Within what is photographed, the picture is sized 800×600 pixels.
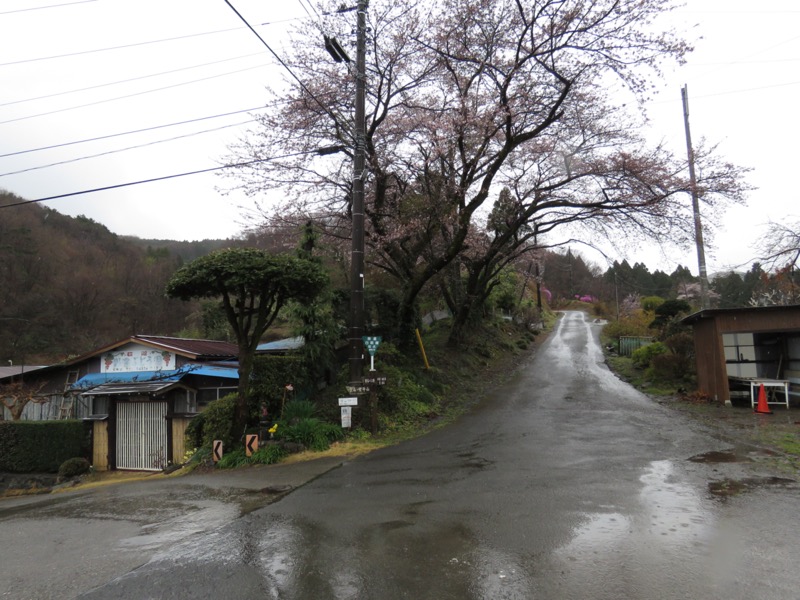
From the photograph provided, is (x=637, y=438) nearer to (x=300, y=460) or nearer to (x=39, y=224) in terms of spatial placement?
(x=300, y=460)

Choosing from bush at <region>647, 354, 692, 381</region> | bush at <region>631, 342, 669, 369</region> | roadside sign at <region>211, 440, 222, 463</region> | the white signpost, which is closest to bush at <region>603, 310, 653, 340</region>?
bush at <region>631, 342, 669, 369</region>

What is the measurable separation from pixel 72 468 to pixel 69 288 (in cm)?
4632

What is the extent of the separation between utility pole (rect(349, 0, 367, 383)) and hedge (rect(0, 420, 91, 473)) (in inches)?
428

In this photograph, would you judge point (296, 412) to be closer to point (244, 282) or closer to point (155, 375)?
point (244, 282)

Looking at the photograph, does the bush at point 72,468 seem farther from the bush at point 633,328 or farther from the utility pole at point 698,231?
the bush at point 633,328

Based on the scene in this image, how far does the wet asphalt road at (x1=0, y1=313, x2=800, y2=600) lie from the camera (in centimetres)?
425

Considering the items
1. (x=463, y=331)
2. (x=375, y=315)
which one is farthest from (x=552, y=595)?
(x=463, y=331)

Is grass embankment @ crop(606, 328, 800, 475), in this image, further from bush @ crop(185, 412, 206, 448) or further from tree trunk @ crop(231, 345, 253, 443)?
bush @ crop(185, 412, 206, 448)

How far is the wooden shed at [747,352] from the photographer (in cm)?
1373

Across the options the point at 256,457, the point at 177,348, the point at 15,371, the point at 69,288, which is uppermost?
the point at 69,288

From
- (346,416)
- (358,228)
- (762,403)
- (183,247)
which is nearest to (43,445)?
(346,416)

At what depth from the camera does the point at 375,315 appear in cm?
1906

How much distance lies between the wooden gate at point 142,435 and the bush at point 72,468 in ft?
3.38

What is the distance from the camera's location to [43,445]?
16.4 m
